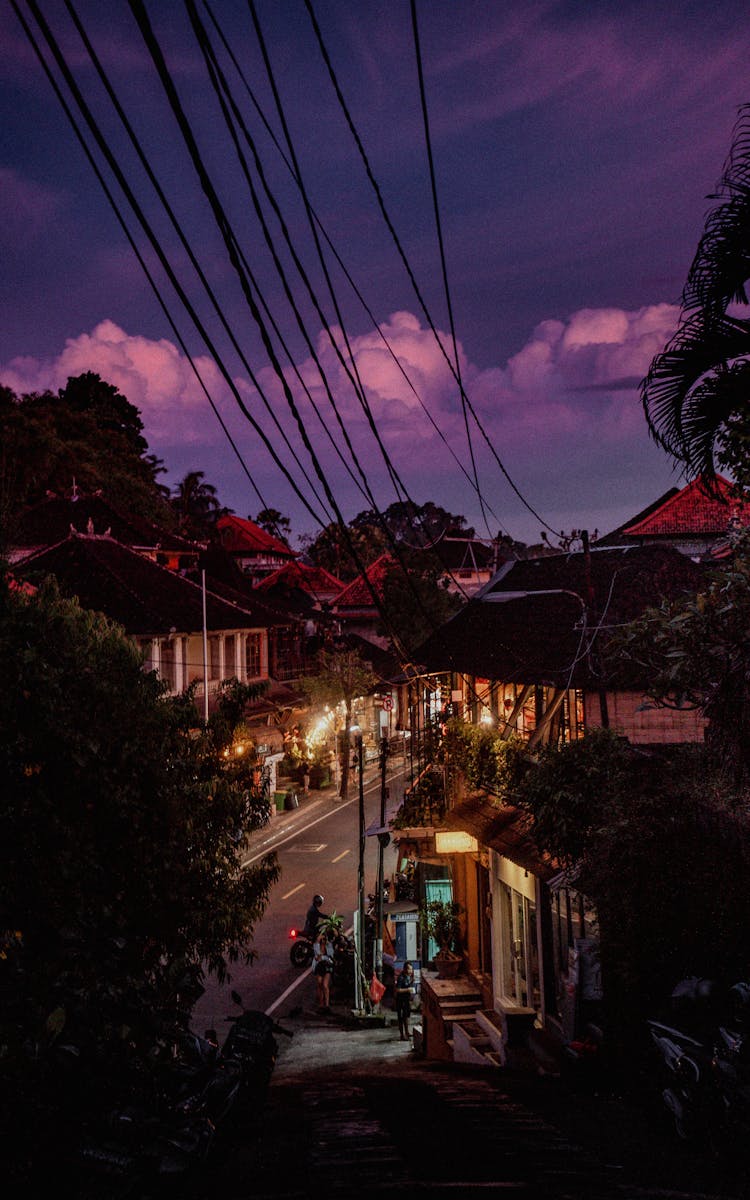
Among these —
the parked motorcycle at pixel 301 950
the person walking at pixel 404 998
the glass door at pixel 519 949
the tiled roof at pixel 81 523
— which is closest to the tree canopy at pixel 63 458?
the tiled roof at pixel 81 523

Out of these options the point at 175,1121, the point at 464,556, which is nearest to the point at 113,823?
the point at 175,1121

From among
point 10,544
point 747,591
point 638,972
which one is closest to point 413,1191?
point 638,972

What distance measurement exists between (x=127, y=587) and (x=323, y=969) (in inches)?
732

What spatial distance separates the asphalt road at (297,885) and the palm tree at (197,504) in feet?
121

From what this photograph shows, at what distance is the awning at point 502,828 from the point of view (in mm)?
13969

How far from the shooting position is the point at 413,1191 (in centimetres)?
720

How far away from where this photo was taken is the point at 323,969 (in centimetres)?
2228

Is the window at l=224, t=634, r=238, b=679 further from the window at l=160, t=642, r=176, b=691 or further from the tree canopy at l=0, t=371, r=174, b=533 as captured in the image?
the tree canopy at l=0, t=371, r=174, b=533

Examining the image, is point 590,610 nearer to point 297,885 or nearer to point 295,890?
point 295,890

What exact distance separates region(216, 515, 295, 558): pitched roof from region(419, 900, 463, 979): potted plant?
6819cm

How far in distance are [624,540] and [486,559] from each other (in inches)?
2184

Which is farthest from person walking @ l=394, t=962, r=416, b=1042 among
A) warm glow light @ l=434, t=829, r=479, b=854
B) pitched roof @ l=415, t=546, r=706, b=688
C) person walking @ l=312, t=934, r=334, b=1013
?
pitched roof @ l=415, t=546, r=706, b=688

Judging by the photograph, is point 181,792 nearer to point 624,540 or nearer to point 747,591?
point 747,591

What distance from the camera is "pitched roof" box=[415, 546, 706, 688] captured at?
15.9 meters
